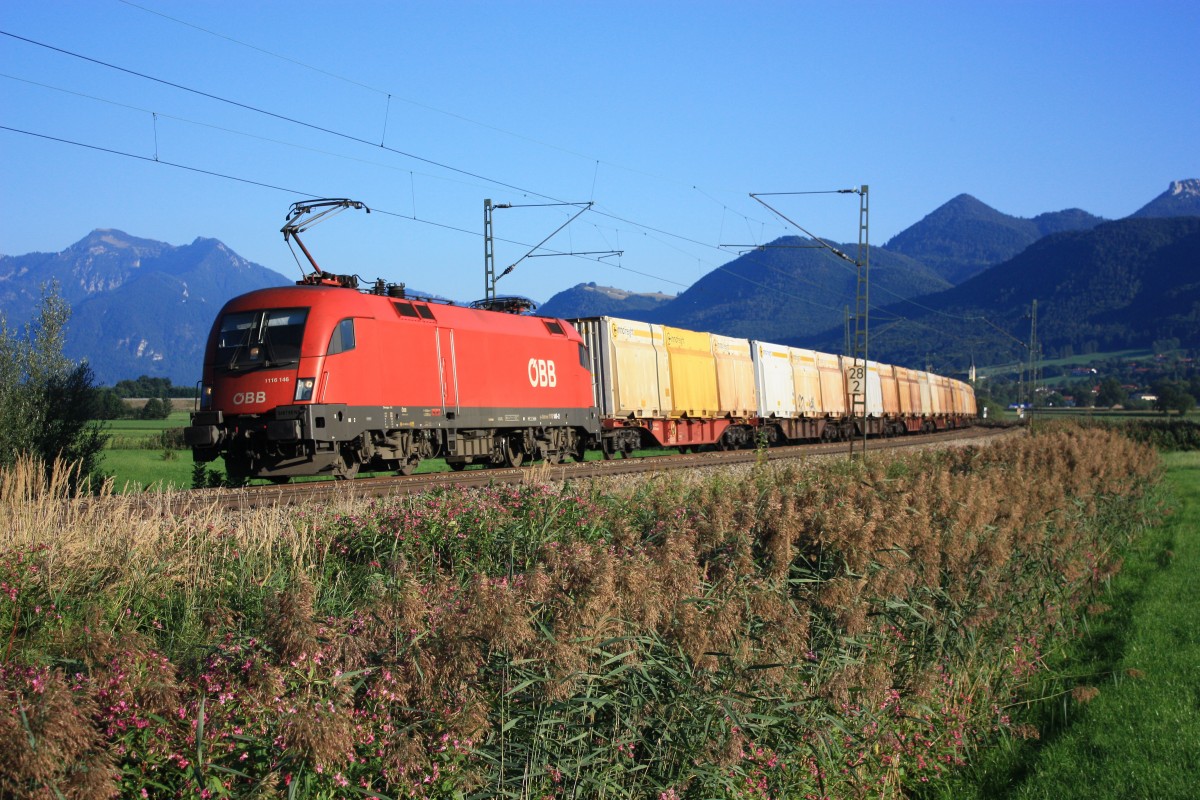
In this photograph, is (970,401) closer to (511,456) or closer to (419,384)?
(511,456)

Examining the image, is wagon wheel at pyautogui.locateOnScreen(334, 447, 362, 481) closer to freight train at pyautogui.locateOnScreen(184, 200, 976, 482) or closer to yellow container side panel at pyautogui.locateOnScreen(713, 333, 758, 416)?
freight train at pyautogui.locateOnScreen(184, 200, 976, 482)

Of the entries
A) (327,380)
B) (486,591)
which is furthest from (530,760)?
(327,380)

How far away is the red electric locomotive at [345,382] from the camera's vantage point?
1862 centimetres

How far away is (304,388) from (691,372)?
18.4 m

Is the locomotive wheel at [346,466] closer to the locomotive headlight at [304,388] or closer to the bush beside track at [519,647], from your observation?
the locomotive headlight at [304,388]

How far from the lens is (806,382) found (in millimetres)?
45875

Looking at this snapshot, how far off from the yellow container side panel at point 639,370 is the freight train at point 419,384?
56 millimetres

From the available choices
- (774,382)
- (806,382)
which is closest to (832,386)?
(806,382)

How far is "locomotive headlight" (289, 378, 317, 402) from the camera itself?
60.6 feet

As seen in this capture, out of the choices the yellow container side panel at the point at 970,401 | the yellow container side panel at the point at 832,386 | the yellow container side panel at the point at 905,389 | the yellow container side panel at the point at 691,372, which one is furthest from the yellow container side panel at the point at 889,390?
the yellow container side panel at the point at 970,401

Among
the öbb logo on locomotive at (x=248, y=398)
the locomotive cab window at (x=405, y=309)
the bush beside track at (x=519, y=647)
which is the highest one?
the locomotive cab window at (x=405, y=309)

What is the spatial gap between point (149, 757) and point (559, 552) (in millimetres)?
2665

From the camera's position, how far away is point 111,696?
449 cm

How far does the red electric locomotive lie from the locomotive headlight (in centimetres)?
2
